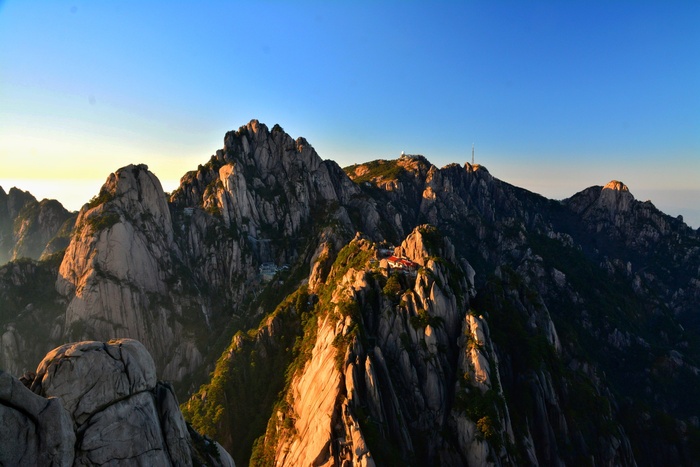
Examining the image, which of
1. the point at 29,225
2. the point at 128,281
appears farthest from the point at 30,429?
the point at 29,225

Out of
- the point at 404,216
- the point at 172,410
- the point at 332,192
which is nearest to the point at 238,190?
the point at 332,192

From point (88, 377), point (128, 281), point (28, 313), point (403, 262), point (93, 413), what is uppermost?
point (403, 262)

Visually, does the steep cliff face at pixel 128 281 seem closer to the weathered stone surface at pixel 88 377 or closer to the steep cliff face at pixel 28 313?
the steep cliff face at pixel 28 313

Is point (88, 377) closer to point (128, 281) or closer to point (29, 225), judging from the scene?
point (128, 281)

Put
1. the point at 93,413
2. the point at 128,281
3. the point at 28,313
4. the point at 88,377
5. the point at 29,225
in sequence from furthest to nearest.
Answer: the point at 29,225
the point at 128,281
the point at 28,313
the point at 88,377
the point at 93,413

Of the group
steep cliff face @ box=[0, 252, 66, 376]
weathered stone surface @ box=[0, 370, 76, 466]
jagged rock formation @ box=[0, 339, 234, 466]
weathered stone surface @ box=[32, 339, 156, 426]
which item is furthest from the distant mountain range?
weathered stone surface @ box=[0, 370, 76, 466]

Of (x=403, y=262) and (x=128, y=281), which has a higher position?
(x=403, y=262)
